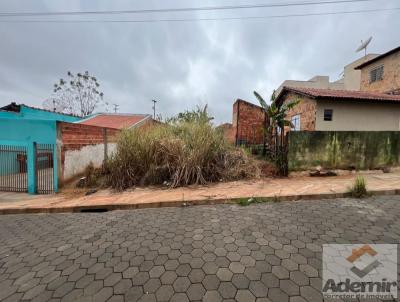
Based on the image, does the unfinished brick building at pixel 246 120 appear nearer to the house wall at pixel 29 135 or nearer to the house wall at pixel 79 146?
the house wall at pixel 79 146

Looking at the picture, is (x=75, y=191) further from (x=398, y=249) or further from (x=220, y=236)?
(x=398, y=249)

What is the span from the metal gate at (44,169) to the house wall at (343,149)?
8201mm

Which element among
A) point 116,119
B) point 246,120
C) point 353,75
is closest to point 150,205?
point 246,120

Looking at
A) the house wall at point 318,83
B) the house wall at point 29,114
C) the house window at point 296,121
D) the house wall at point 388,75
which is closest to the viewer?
the house wall at point 29,114

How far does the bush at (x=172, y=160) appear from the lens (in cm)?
642

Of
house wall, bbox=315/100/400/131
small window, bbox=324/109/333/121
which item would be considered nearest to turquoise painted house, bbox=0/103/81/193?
house wall, bbox=315/100/400/131

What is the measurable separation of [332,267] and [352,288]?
12.0 inches

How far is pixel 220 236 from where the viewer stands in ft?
10.3

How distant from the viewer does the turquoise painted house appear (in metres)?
6.53

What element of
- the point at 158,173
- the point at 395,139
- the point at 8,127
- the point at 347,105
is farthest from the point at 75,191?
the point at 347,105

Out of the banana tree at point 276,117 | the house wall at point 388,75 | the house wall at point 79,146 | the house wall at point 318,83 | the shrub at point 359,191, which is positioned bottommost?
the shrub at point 359,191

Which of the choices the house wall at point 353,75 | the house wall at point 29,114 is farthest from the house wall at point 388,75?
the house wall at point 29,114

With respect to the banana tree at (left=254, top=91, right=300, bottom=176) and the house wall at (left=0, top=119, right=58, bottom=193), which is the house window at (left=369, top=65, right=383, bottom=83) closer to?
the banana tree at (left=254, top=91, right=300, bottom=176)

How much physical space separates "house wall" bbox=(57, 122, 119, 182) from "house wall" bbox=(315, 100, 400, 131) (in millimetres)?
10836
